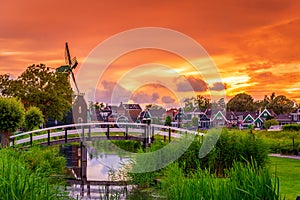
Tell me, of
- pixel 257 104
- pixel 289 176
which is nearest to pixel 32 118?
pixel 289 176

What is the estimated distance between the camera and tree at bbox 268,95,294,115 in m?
63.8

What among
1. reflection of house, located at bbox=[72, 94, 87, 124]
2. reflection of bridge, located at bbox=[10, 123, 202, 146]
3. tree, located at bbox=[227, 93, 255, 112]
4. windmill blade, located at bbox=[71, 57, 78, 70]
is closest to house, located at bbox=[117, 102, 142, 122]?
reflection of house, located at bbox=[72, 94, 87, 124]

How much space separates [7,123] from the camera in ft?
58.6

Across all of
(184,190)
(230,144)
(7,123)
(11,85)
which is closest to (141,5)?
(230,144)

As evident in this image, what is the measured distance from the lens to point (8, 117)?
17.9m

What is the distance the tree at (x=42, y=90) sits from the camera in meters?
33.8

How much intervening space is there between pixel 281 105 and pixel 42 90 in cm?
4196

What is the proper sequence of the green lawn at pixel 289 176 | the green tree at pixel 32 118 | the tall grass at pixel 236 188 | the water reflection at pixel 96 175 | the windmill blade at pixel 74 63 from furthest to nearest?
1. the windmill blade at pixel 74 63
2. the green tree at pixel 32 118
3. the water reflection at pixel 96 175
4. the green lawn at pixel 289 176
5. the tall grass at pixel 236 188

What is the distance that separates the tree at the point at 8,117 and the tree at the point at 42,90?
15.4 m

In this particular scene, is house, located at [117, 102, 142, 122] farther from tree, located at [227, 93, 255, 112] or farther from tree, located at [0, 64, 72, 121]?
tree, located at [227, 93, 255, 112]

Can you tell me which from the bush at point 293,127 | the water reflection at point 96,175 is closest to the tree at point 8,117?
the water reflection at point 96,175

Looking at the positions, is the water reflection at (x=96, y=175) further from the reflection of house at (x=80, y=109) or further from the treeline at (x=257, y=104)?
the treeline at (x=257, y=104)

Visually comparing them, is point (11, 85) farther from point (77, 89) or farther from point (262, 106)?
point (262, 106)

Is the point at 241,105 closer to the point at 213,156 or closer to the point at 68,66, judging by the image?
the point at 68,66
